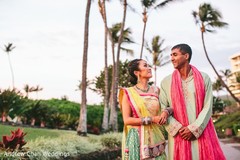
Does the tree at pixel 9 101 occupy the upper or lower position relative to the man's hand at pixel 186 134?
upper

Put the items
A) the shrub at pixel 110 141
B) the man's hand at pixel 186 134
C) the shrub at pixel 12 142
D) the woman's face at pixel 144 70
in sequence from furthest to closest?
1. the shrub at pixel 110 141
2. the shrub at pixel 12 142
3. the woman's face at pixel 144 70
4. the man's hand at pixel 186 134

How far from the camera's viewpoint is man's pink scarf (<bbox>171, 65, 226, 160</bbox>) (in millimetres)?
3008

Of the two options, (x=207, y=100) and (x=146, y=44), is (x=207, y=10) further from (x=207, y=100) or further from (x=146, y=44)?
(x=207, y=100)

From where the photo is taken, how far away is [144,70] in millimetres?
3508

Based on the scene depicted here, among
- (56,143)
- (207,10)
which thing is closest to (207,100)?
(56,143)

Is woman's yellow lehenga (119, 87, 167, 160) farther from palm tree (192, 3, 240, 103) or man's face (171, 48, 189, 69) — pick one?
palm tree (192, 3, 240, 103)

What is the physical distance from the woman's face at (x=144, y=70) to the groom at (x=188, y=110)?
0.23 meters

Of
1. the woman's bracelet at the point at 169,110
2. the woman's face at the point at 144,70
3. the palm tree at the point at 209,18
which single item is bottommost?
the woman's bracelet at the point at 169,110

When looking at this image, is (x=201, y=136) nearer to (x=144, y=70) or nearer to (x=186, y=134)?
(x=186, y=134)

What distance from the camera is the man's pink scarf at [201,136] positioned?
3.01 m

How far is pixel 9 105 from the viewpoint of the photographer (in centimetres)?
1313

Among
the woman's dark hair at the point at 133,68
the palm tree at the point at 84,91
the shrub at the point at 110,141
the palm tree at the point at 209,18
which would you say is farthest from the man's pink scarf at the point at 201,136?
the palm tree at the point at 209,18

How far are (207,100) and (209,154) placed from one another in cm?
50

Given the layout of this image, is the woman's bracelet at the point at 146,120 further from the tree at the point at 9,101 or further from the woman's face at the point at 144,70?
the tree at the point at 9,101
